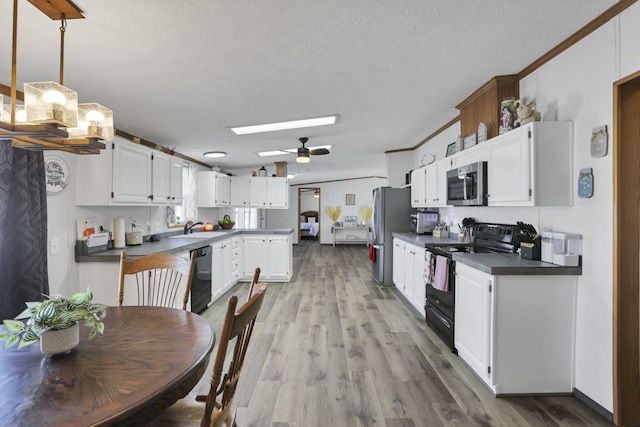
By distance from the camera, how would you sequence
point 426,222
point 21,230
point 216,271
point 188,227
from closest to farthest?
point 21,230 < point 216,271 < point 426,222 < point 188,227

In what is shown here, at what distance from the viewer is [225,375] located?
1055 millimetres

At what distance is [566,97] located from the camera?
7.00 ft

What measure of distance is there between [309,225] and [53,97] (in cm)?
1071

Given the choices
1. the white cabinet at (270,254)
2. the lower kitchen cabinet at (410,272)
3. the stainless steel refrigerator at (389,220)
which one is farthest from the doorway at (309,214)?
the lower kitchen cabinet at (410,272)

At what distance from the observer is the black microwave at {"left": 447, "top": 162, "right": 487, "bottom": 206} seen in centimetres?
264

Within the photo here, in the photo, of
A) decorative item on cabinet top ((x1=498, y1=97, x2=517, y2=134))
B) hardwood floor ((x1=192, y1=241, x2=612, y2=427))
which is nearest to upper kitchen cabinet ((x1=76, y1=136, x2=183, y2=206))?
hardwood floor ((x1=192, y1=241, x2=612, y2=427))

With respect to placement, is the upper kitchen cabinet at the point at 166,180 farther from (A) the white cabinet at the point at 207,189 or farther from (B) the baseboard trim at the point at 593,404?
(B) the baseboard trim at the point at 593,404

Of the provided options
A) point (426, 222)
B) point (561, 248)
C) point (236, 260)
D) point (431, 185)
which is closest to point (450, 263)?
point (561, 248)

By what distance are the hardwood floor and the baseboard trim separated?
3 cm

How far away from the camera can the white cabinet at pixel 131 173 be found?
2.85m

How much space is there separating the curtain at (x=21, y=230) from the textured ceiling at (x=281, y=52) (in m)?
0.60

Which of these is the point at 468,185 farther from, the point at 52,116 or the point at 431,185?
the point at 52,116

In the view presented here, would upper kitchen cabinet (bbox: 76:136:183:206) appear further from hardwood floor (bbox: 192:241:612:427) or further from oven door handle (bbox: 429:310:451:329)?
oven door handle (bbox: 429:310:451:329)

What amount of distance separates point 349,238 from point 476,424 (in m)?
8.78
